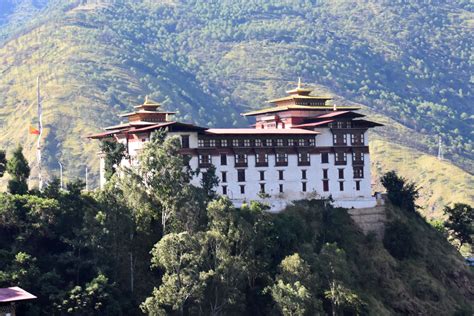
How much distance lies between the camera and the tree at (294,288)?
92750mm

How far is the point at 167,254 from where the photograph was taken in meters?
90.8

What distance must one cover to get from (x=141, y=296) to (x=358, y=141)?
122 feet

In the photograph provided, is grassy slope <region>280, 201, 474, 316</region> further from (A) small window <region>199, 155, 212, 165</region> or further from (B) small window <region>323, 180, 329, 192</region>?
(A) small window <region>199, 155, 212, 165</region>

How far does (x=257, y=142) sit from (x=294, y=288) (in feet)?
76.8

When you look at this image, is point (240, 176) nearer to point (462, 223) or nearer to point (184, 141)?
point (184, 141)

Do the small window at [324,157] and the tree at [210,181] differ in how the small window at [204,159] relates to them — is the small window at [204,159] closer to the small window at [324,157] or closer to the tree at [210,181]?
the tree at [210,181]

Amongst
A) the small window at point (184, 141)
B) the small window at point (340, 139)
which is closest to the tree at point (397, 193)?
the small window at point (340, 139)

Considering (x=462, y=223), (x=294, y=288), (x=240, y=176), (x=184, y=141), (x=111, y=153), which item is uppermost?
(x=184, y=141)

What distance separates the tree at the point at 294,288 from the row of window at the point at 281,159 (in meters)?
17.0

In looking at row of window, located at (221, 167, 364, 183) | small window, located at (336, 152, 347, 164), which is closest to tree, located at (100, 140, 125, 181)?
row of window, located at (221, 167, 364, 183)

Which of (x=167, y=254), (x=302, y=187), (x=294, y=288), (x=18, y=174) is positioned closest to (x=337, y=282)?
(x=294, y=288)

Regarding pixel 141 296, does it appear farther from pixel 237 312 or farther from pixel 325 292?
pixel 325 292

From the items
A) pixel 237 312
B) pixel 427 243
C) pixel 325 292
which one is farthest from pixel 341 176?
pixel 237 312

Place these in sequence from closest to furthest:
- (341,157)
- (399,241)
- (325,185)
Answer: (399,241)
(325,185)
(341,157)
